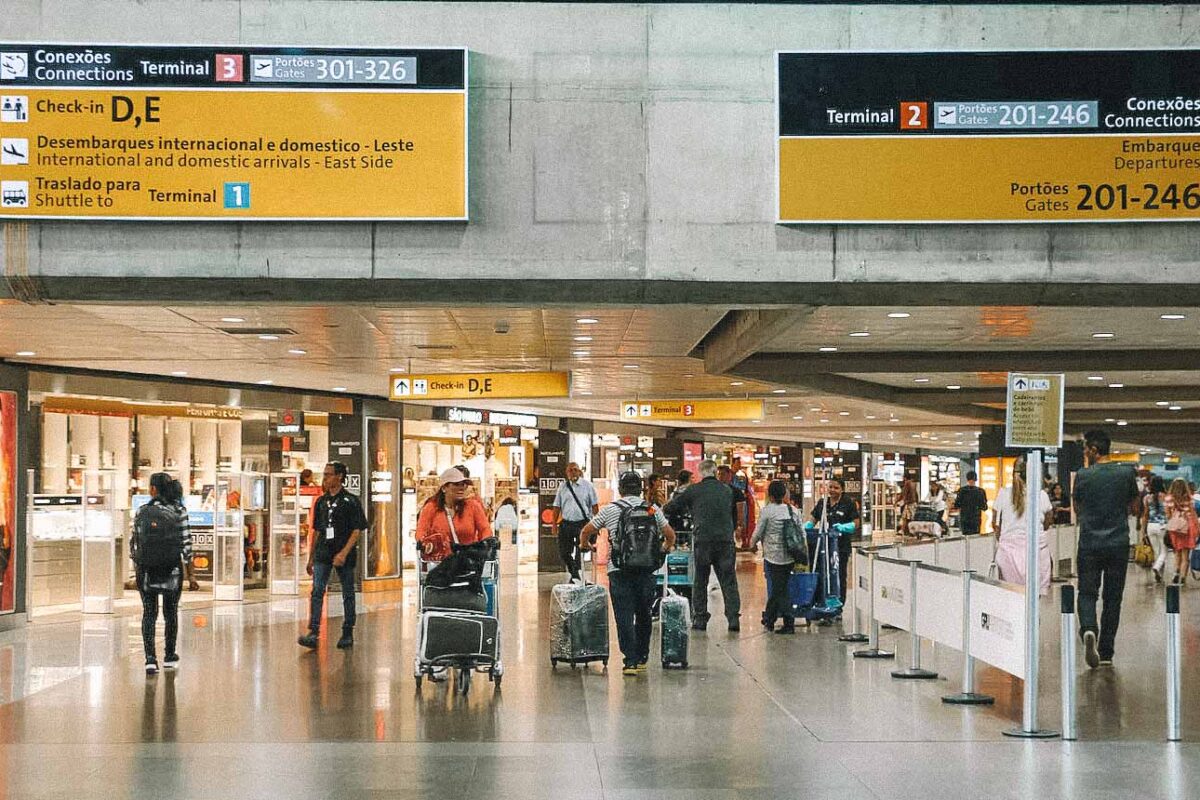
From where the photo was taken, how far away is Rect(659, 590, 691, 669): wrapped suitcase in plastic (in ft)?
40.4

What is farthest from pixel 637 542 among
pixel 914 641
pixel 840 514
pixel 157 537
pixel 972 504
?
pixel 972 504

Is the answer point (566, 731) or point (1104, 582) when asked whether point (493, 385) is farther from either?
point (566, 731)

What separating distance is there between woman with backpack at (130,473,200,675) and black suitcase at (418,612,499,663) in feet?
8.71

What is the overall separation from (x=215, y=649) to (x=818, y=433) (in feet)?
106

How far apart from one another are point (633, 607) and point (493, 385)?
5.71 metres

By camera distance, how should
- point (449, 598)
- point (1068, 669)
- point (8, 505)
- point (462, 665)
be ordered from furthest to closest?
point (8, 505) → point (449, 598) → point (462, 665) → point (1068, 669)

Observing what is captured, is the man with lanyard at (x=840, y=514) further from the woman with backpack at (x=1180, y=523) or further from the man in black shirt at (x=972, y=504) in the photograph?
the man in black shirt at (x=972, y=504)

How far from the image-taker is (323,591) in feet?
47.2

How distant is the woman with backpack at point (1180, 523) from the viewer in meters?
22.9

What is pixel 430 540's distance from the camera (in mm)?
11578

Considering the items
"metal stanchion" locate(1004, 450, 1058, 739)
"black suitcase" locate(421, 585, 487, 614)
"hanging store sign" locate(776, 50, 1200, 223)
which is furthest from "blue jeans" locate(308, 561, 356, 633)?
"metal stanchion" locate(1004, 450, 1058, 739)

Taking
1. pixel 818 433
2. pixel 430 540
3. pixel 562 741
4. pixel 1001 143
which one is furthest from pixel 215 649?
pixel 818 433

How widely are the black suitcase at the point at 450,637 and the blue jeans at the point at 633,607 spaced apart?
1.35 metres

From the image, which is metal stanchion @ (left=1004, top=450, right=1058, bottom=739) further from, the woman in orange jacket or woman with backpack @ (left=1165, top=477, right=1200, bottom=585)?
woman with backpack @ (left=1165, top=477, right=1200, bottom=585)
